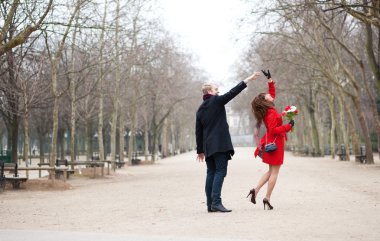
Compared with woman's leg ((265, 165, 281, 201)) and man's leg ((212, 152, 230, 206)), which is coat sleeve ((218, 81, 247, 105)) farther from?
woman's leg ((265, 165, 281, 201))

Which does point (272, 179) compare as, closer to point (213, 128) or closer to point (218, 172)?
point (218, 172)

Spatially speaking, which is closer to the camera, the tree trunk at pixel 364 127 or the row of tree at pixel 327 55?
the row of tree at pixel 327 55

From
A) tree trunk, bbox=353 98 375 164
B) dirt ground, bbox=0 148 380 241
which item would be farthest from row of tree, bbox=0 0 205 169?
tree trunk, bbox=353 98 375 164

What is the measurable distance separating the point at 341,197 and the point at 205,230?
5731mm

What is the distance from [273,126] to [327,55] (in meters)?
23.6

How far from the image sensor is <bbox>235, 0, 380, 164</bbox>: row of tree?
24203mm

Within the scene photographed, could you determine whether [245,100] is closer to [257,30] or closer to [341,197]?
[257,30]

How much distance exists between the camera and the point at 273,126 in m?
10.2

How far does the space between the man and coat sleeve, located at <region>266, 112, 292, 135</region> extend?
66cm

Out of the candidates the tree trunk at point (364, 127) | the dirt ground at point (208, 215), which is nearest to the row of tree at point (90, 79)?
the dirt ground at point (208, 215)

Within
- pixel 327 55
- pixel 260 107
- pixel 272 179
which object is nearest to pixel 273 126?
pixel 260 107

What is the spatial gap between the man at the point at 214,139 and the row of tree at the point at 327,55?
26.4 ft

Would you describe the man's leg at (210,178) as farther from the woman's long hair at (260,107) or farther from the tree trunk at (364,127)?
the tree trunk at (364,127)

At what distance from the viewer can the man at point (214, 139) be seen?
998 cm
